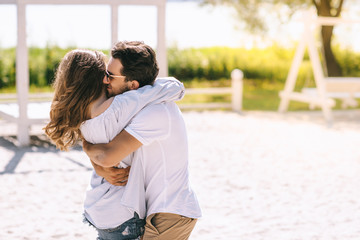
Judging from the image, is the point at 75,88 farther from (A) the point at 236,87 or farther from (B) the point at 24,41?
(A) the point at 236,87

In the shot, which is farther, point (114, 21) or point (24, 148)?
point (24, 148)

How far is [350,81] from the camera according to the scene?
10.0 m

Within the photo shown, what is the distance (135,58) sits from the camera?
2.07 m

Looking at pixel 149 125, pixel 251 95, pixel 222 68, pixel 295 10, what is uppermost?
pixel 295 10

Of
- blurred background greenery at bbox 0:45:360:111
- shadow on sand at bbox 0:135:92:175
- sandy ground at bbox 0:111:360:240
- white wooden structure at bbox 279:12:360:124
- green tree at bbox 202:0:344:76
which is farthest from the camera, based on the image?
green tree at bbox 202:0:344:76

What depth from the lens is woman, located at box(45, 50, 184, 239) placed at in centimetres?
211

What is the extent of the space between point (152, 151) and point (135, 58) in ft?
1.31

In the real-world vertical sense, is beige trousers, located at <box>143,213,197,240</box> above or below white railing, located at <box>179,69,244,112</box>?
above

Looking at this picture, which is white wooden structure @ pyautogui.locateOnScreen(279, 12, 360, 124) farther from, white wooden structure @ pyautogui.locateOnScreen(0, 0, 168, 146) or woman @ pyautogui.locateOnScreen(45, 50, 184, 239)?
woman @ pyautogui.locateOnScreen(45, 50, 184, 239)

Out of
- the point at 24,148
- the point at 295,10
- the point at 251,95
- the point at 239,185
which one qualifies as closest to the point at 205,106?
the point at 251,95

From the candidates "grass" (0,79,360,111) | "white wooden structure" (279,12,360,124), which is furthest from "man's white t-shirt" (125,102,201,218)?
"grass" (0,79,360,111)

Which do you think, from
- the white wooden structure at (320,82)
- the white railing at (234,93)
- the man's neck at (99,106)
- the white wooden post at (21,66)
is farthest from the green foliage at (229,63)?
the man's neck at (99,106)

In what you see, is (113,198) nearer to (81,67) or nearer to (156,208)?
(156,208)

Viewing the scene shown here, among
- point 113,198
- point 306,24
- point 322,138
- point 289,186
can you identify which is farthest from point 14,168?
point 306,24
